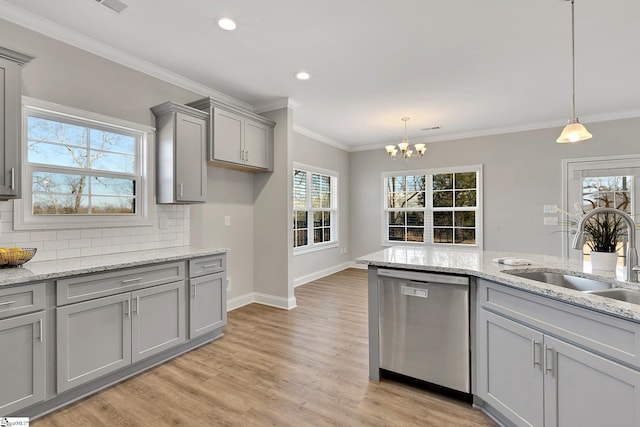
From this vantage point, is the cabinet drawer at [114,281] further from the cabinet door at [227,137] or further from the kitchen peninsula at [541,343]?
the kitchen peninsula at [541,343]

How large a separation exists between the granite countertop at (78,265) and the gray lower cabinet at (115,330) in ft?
0.75

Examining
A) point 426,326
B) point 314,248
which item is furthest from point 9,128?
point 314,248

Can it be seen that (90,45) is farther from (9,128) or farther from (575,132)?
(575,132)

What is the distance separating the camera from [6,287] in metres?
1.81

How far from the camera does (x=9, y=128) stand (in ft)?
6.77

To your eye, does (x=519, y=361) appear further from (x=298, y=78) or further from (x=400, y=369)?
(x=298, y=78)

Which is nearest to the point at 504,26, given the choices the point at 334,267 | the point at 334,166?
the point at 334,166

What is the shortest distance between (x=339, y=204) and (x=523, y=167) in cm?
343

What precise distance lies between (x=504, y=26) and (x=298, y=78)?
2008 millimetres

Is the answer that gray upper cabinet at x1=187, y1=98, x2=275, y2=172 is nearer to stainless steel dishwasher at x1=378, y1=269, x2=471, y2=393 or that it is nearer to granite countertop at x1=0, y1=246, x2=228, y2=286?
granite countertop at x1=0, y1=246, x2=228, y2=286

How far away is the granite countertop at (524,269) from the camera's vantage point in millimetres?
1315

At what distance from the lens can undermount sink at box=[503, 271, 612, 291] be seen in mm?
1822

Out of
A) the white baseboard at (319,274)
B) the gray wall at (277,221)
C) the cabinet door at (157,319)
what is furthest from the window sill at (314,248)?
the cabinet door at (157,319)

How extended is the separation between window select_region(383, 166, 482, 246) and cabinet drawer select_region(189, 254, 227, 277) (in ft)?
14.2
